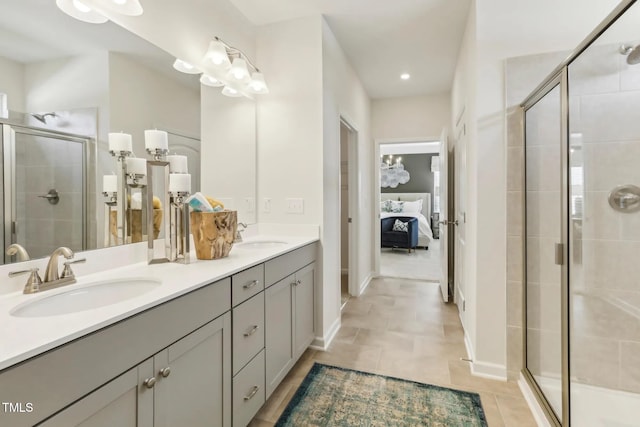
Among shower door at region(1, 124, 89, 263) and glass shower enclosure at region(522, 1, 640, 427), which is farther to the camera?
glass shower enclosure at region(522, 1, 640, 427)

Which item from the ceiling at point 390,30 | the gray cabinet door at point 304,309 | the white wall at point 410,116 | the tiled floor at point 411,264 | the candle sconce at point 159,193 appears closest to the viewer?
the candle sconce at point 159,193

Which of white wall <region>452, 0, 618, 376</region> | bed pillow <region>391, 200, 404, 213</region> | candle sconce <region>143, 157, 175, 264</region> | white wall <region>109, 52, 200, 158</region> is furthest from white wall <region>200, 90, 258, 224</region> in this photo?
bed pillow <region>391, 200, 404, 213</region>

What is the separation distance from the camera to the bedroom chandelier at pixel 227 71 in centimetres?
200

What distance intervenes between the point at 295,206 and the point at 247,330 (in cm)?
119

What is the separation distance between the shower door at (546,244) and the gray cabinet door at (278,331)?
1444 millimetres

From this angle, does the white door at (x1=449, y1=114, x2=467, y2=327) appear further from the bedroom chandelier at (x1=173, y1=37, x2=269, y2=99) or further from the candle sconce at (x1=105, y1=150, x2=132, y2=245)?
the candle sconce at (x1=105, y1=150, x2=132, y2=245)

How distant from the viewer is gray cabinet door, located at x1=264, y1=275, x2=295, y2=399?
169 cm

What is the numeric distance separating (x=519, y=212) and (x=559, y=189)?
0.35 meters

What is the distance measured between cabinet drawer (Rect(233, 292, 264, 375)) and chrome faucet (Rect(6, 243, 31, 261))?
79cm

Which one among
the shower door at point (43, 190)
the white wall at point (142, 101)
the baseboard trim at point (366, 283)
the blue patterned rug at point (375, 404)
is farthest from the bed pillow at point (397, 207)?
the shower door at point (43, 190)

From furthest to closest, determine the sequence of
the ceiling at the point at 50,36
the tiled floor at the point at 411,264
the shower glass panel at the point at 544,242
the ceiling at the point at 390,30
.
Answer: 1. the tiled floor at the point at 411,264
2. the ceiling at the point at 390,30
3. the shower glass panel at the point at 544,242
4. the ceiling at the point at 50,36

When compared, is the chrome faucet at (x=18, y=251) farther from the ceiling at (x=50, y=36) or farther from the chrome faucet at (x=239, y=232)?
the chrome faucet at (x=239, y=232)

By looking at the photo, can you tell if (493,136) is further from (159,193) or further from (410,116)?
(410,116)

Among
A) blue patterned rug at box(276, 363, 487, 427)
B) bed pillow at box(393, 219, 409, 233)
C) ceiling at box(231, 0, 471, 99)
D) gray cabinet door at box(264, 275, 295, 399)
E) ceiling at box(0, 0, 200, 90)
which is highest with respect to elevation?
ceiling at box(231, 0, 471, 99)
